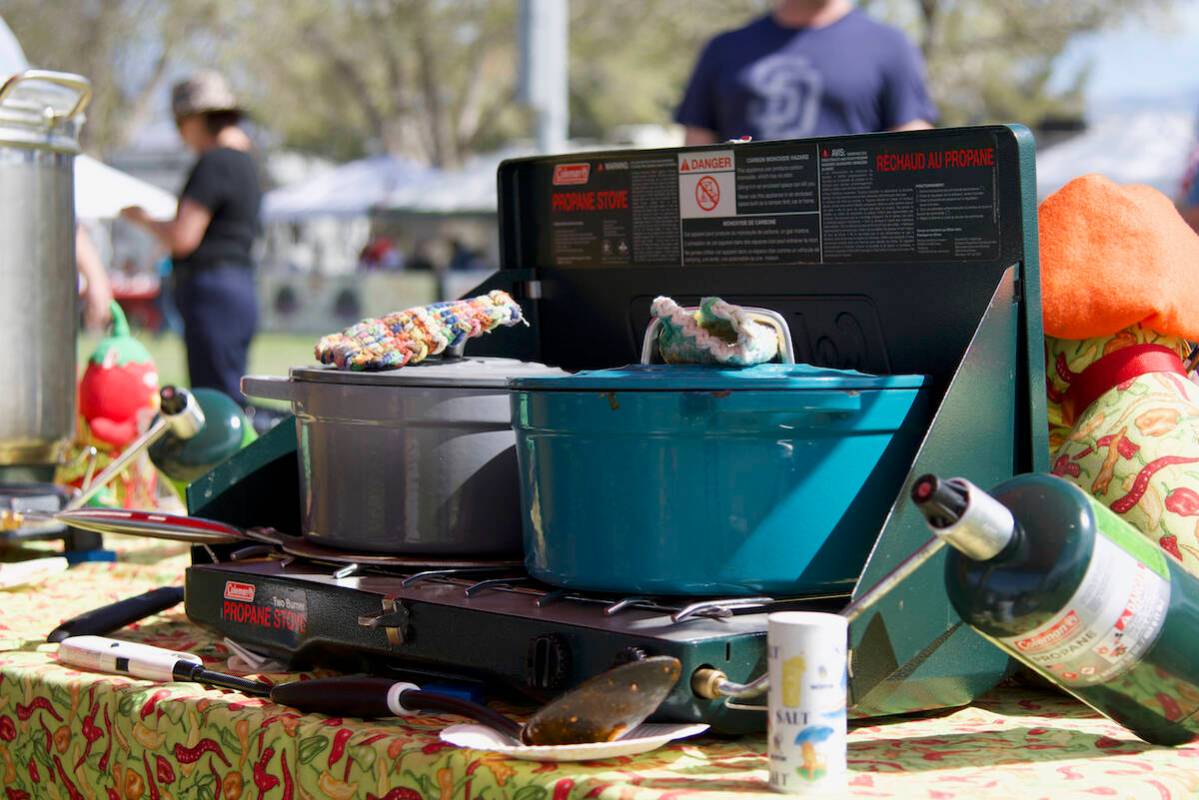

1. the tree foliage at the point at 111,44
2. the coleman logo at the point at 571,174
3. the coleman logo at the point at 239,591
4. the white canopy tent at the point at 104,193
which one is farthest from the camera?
the tree foliage at the point at 111,44

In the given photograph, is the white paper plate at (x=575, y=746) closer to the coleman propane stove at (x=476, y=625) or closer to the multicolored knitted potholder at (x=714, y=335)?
the coleman propane stove at (x=476, y=625)

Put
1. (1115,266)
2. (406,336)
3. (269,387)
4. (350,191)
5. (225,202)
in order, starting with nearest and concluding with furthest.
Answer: (1115,266) → (406,336) → (269,387) → (225,202) → (350,191)

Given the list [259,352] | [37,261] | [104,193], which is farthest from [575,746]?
[259,352]

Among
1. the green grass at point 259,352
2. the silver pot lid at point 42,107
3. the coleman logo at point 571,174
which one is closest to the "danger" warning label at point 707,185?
the coleman logo at point 571,174

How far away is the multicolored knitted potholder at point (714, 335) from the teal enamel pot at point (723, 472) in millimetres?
20

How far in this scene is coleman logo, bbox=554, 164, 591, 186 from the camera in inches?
77.4

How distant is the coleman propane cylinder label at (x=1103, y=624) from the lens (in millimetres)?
1174

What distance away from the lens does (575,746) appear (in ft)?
4.15

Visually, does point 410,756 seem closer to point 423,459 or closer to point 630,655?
point 630,655

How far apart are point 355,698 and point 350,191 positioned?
975 inches

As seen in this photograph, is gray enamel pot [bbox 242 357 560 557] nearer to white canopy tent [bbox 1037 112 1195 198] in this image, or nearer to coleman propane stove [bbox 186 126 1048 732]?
coleman propane stove [bbox 186 126 1048 732]

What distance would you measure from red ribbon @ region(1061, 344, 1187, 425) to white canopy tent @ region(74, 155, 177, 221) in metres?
2.83

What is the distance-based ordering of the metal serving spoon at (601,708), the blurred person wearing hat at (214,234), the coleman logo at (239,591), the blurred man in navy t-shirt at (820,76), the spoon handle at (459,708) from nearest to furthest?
the metal serving spoon at (601,708), the spoon handle at (459,708), the coleman logo at (239,591), the blurred man in navy t-shirt at (820,76), the blurred person wearing hat at (214,234)

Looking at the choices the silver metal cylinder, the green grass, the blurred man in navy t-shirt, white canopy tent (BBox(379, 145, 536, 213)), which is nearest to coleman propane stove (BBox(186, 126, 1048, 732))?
the silver metal cylinder
